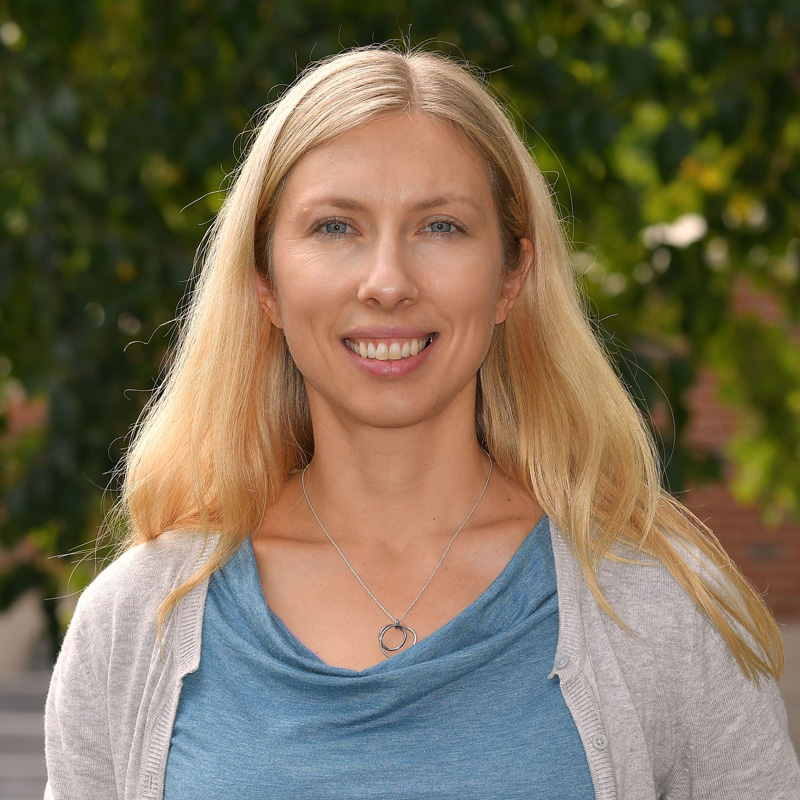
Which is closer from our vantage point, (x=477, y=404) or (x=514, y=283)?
(x=514, y=283)

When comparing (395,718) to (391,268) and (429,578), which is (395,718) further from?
(391,268)

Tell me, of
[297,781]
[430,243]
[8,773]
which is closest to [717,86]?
[430,243]

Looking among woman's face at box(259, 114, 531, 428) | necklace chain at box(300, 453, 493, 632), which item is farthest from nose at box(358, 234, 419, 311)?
necklace chain at box(300, 453, 493, 632)

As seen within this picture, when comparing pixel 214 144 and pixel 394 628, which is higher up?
pixel 214 144

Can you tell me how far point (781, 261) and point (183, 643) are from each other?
2736 millimetres

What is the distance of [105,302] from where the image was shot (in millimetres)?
A: 3119

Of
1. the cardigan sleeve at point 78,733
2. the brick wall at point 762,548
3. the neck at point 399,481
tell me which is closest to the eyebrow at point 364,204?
the neck at point 399,481

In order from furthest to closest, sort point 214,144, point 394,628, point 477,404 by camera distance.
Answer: point 214,144 < point 477,404 < point 394,628

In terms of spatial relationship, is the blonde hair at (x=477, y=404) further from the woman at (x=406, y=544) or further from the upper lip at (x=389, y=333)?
the upper lip at (x=389, y=333)

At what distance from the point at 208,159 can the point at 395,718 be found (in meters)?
1.79

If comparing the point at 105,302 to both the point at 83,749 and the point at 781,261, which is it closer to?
the point at 83,749

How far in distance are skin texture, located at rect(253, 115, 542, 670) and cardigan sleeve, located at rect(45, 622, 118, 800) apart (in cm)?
27

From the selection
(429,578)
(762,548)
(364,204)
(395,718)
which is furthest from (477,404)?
(762,548)

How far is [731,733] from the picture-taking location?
5.34 feet
